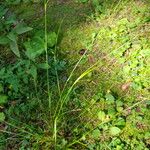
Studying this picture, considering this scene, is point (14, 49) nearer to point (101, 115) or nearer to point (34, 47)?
point (34, 47)

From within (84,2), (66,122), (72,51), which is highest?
(84,2)

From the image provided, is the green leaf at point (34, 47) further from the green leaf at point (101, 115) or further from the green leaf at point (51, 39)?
the green leaf at point (101, 115)

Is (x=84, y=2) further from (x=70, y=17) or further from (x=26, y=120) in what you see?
(x=26, y=120)

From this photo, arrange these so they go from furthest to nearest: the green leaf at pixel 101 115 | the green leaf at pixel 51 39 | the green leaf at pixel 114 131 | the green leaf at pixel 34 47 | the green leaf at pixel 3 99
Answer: the green leaf at pixel 51 39
the green leaf at pixel 34 47
the green leaf at pixel 3 99
the green leaf at pixel 101 115
the green leaf at pixel 114 131

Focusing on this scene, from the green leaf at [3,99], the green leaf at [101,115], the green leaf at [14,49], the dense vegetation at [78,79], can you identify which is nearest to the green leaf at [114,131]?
the dense vegetation at [78,79]

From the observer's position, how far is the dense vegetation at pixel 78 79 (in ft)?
9.64

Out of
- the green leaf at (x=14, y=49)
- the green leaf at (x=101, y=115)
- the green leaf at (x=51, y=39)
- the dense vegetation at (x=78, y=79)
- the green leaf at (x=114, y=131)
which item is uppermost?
the green leaf at (x=14, y=49)

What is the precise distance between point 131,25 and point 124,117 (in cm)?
119

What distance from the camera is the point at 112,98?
312 cm

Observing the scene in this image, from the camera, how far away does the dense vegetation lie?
2.94 metres

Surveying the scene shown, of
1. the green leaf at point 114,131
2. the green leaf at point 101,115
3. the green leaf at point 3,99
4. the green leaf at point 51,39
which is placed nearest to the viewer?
the green leaf at point 114,131

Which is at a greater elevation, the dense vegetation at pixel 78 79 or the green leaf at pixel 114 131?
the dense vegetation at pixel 78 79

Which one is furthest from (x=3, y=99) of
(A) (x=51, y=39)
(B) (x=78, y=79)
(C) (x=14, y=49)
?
(B) (x=78, y=79)

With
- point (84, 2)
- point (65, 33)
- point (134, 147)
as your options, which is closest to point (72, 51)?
point (65, 33)
